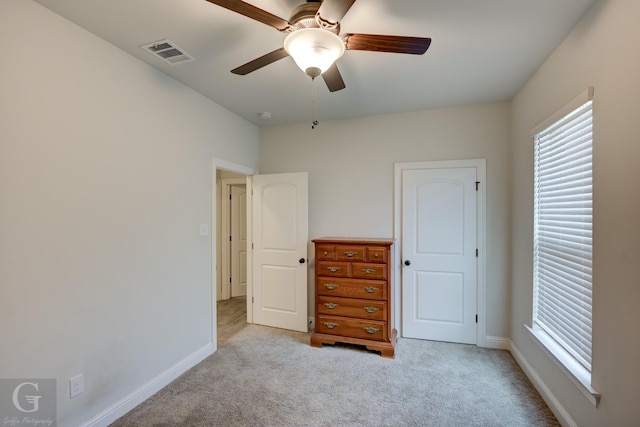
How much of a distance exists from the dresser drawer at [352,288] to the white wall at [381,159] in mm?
660

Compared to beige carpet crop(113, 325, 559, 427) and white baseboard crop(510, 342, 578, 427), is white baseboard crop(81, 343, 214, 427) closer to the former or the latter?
beige carpet crop(113, 325, 559, 427)

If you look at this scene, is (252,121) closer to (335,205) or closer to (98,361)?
(335,205)

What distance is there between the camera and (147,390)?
7.21ft

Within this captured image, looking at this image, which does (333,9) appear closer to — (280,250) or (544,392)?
(280,250)

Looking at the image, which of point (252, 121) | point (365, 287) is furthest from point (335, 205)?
point (252, 121)

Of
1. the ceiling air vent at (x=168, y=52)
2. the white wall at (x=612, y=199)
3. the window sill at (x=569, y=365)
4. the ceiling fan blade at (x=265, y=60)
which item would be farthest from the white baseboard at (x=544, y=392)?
the ceiling air vent at (x=168, y=52)

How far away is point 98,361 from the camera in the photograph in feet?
6.14

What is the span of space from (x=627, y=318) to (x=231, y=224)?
463cm

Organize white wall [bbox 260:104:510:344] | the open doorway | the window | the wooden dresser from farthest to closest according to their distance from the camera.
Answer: the open doorway < white wall [bbox 260:104:510:344] < the wooden dresser < the window

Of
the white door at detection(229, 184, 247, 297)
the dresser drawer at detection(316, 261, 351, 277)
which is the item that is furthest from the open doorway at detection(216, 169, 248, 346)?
the dresser drawer at detection(316, 261, 351, 277)

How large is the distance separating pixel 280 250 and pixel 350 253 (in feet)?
3.32

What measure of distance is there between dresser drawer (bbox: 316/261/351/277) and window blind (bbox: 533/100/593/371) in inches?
64.9

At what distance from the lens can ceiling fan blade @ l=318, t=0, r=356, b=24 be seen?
121cm

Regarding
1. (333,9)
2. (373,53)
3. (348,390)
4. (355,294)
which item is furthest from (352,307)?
(333,9)
